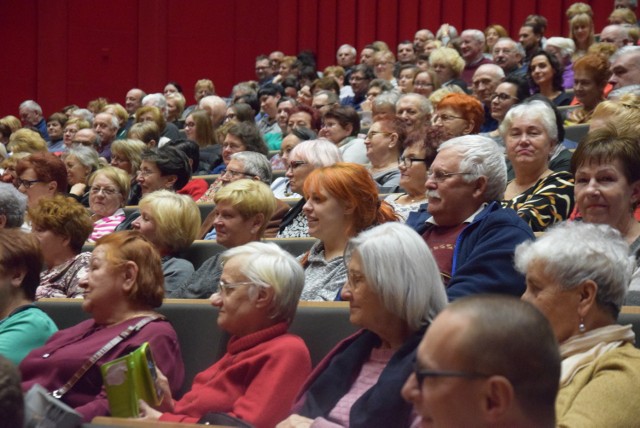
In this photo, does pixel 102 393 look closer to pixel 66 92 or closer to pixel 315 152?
pixel 315 152

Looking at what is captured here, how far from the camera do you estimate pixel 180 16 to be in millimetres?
9336

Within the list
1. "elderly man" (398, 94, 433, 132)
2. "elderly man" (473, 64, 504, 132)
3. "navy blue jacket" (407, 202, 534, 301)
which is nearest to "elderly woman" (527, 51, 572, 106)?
"elderly man" (473, 64, 504, 132)

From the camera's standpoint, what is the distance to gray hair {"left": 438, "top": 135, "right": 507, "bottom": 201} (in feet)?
7.16

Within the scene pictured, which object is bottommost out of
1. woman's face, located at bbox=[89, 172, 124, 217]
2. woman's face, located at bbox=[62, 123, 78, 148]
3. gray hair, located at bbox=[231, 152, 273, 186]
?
woman's face, located at bbox=[62, 123, 78, 148]

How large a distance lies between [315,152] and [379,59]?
3377mm

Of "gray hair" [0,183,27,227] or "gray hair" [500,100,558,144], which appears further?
"gray hair" [0,183,27,227]

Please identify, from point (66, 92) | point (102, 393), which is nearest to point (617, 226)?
point (102, 393)

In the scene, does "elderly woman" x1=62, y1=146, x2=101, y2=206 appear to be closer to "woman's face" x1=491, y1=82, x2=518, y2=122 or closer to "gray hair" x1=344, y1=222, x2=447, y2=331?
"woman's face" x1=491, y1=82, x2=518, y2=122

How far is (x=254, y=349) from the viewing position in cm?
196

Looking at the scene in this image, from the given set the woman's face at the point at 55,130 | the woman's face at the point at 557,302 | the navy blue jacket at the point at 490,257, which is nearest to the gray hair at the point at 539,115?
the navy blue jacket at the point at 490,257

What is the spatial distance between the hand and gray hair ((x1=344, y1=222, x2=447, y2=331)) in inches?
9.1

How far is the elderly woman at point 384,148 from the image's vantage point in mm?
3602

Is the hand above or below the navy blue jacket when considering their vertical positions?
below

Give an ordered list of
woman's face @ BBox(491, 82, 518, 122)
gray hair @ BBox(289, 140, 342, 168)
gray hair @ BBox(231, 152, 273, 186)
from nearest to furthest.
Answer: gray hair @ BBox(289, 140, 342, 168)
gray hair @ BBox(231, 152, 273, 186)
woman's face @ BBox(491, 82, 518, 122)
